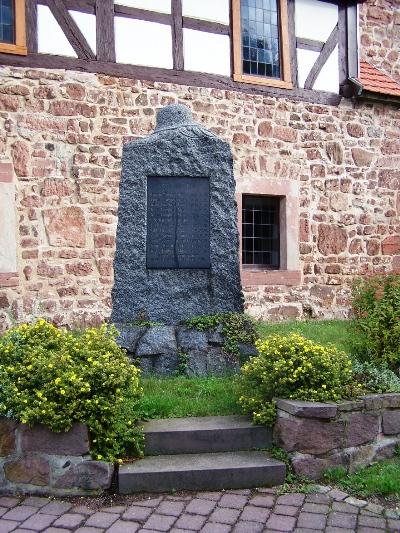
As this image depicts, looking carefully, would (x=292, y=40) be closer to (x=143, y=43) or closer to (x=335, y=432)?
(x=143, y=43)

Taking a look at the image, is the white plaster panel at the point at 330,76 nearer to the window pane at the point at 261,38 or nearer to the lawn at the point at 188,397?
the window pane at the point at 261,38

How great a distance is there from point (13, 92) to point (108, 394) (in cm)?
639

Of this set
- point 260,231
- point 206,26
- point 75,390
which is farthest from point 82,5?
point 75,390

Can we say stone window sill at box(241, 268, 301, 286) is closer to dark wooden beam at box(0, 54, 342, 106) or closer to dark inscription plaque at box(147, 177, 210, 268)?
dark wooden beam at box(0, 54, 342, 106)

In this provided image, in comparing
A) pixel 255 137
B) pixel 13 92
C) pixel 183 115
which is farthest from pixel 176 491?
pixel 255 137

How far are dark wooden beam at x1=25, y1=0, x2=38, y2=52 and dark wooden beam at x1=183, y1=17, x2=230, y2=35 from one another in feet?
7.96

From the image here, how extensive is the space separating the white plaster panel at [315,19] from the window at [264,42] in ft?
1.09

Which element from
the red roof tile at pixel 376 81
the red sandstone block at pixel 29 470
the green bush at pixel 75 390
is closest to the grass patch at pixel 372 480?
the green bush at pixel 75 390

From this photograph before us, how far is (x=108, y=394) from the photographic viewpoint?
144 inches

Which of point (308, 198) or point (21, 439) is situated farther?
point (308, 198)

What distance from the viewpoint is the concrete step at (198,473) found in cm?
344

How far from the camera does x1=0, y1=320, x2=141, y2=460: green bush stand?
11.3ft

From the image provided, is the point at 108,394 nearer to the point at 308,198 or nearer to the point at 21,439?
the point at 21,439

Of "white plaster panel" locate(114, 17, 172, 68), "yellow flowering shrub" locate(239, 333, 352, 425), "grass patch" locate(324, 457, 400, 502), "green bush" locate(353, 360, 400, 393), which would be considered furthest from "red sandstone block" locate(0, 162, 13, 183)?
"grass patch" locate(324, 457, 400, 502)
